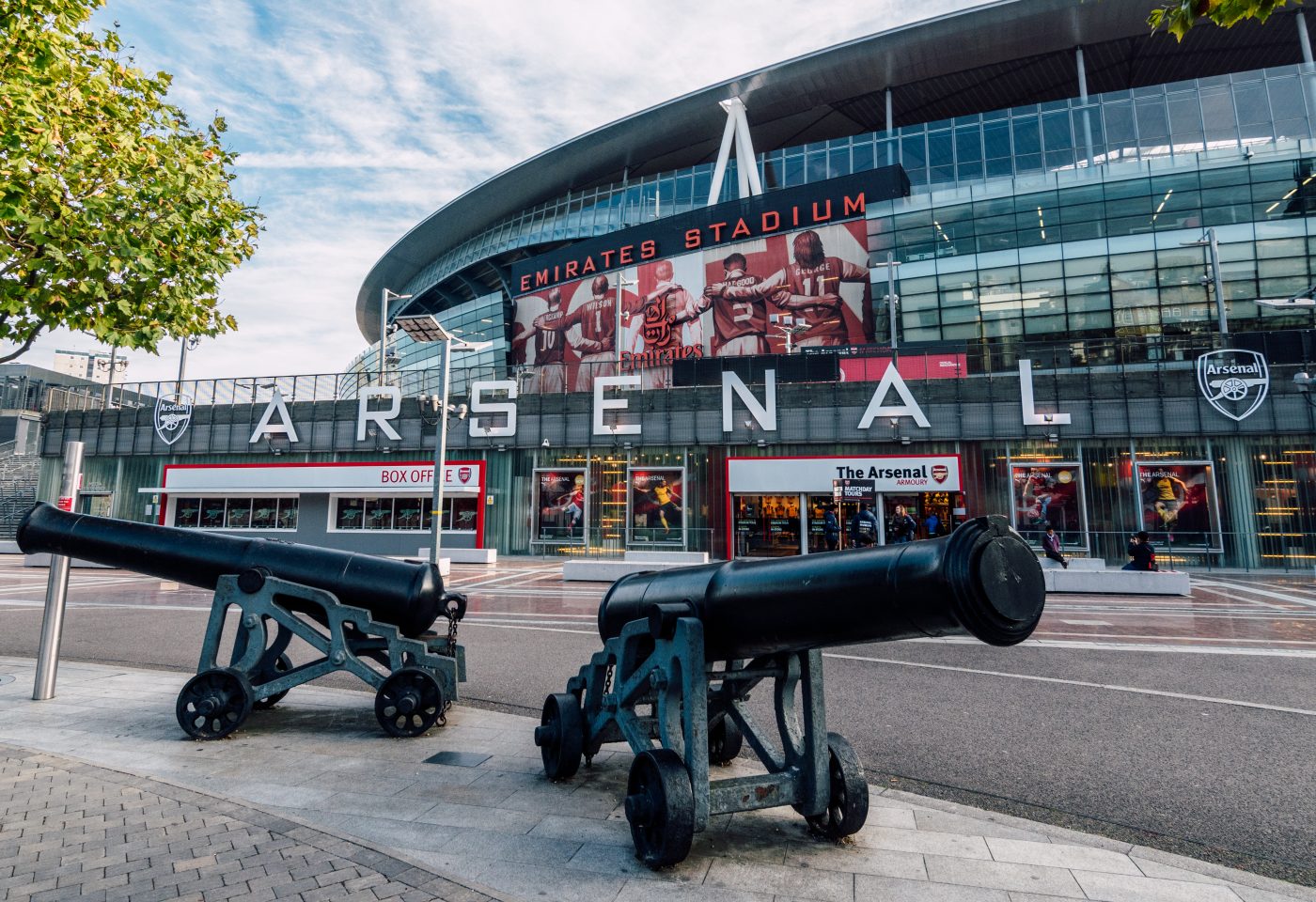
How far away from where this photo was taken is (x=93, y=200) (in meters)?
→ 6.07

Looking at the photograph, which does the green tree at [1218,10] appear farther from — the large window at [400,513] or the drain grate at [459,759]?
the large window at [400,513]

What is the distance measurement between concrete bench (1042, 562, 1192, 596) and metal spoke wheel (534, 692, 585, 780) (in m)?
15.4

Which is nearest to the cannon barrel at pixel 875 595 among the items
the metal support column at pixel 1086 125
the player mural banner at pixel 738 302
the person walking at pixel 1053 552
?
the person walking at pixel 1053 552

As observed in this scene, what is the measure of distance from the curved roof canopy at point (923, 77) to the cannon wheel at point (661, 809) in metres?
43.6

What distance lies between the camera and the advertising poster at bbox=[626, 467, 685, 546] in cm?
2578

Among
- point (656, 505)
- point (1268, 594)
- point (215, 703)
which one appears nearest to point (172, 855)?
point (215, 703)

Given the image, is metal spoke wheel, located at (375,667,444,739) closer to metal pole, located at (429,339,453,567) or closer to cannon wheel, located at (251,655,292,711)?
cannon wheel, located at (251,655,292,711)

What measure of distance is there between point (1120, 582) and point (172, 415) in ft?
120

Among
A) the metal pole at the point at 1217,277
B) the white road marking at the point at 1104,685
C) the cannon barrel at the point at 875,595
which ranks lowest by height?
the white road marking at the point at 1104,685

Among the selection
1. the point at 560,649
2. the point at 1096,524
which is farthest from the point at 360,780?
the point at 1096,524

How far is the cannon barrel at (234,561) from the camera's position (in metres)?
5.62

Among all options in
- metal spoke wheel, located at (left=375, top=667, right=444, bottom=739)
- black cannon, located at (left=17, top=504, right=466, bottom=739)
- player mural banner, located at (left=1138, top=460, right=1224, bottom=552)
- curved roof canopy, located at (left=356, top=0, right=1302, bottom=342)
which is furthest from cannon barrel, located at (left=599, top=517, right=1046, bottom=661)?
curved roof canopy, located at (left=356, top=0, right=1302, bottom=342)

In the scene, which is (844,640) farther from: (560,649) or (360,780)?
(560,649)

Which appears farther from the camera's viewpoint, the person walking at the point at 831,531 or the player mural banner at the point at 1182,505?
the player mural banner at the point at 1182,505
